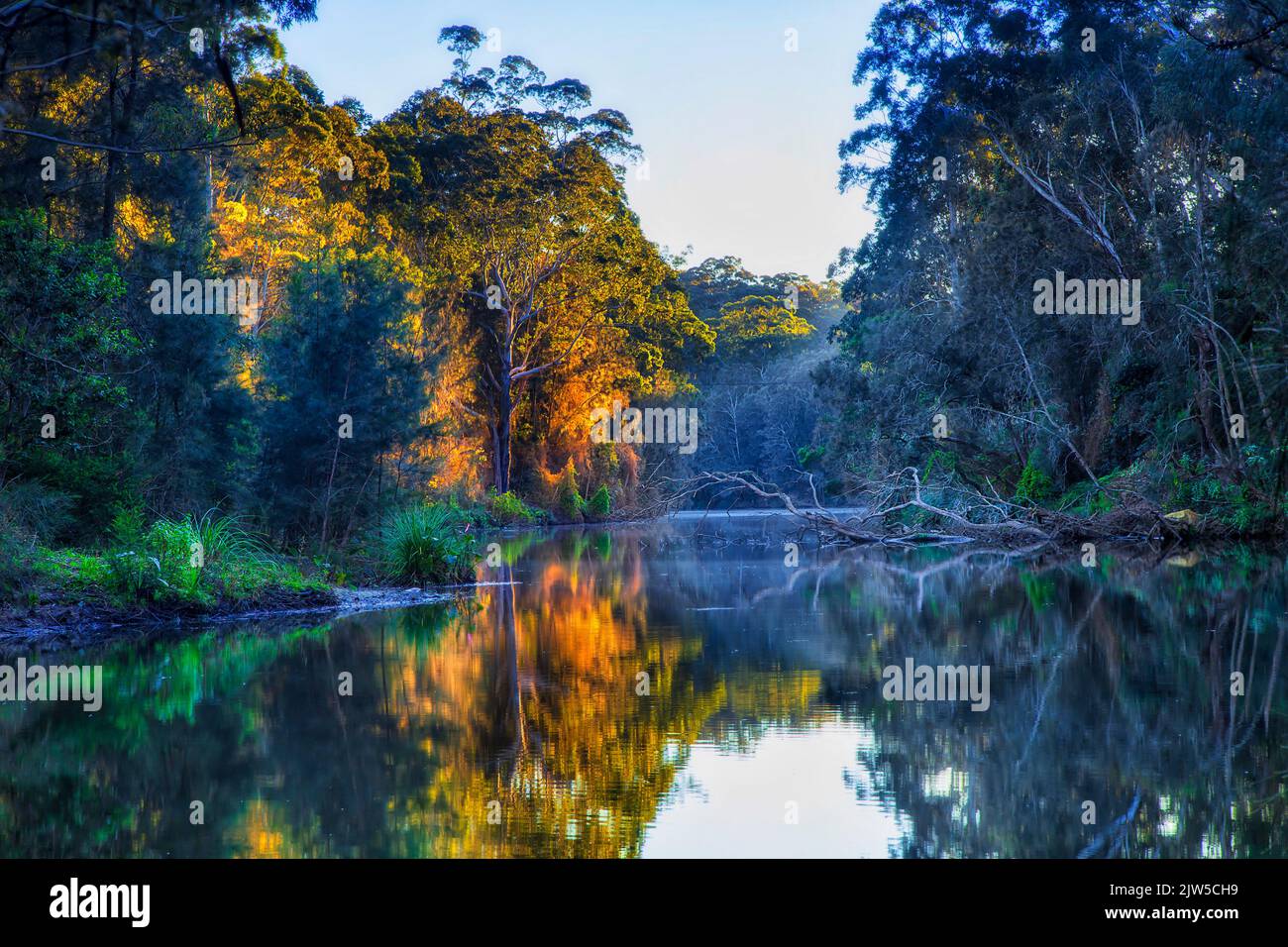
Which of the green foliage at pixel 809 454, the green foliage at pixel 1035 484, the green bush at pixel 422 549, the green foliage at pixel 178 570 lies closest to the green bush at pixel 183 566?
the green foliage at pixel 178 570

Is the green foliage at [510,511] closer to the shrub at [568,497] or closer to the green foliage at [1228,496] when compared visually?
the shrub at [568,497]

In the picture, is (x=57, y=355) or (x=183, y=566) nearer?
(x=183, y=566)

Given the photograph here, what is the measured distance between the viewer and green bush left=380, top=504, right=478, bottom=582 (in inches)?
628

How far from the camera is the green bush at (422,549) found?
15953mm

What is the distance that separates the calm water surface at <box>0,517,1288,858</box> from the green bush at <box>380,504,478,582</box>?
3.62m

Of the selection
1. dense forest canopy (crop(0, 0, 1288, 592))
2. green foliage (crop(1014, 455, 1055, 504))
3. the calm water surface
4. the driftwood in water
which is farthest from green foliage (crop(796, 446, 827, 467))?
the calm water surface

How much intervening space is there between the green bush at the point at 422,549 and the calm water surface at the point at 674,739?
11.9 ft

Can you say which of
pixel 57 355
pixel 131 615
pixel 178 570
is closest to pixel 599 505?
pixel 57 355

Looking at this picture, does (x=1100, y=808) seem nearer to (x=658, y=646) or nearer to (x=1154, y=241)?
(x=658, y=646)

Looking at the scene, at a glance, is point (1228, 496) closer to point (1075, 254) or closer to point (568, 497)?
point (1075, 254)

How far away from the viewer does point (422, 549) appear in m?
16.0

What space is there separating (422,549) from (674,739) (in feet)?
32.9

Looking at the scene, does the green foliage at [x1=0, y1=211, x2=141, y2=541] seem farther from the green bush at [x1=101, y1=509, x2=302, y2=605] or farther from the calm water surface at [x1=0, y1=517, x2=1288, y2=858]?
the calm water surface at [x1=0, y1=517, x2=1288, y2=858]
